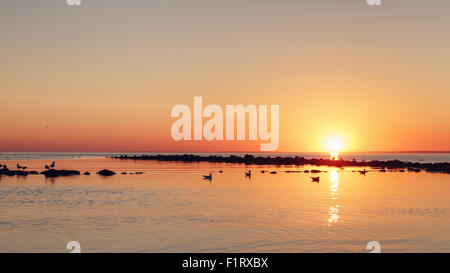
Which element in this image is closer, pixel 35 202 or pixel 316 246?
pixel 316 246

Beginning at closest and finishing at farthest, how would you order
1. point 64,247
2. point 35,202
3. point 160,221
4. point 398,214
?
1. point 64,247
2. point 160,221
3. point 398,214
4. point 35,202

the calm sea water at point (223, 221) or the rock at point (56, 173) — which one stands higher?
the rock at point (56, 173)

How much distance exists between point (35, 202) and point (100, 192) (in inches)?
312

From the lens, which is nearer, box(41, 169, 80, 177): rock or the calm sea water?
the calm sea water

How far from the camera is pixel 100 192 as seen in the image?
38.5 metres

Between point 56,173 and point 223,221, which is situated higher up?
point 56,173

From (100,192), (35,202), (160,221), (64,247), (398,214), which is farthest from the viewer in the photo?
(100,192)

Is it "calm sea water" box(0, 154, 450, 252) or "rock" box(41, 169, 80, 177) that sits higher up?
"rock" box(41, 169, 80, 177)

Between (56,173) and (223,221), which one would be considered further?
(56,173)

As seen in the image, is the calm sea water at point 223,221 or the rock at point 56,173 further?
the rock at point 56,173
